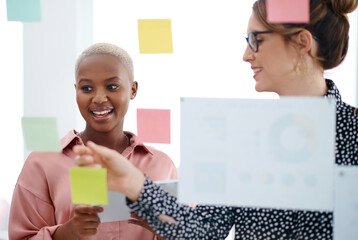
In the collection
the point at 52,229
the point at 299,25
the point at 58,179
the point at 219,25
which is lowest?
the point at 52,229

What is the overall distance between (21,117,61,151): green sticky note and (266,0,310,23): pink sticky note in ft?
1.70

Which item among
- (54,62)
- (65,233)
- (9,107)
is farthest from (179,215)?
(9,107)

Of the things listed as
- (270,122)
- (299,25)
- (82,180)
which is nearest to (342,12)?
(299,25)

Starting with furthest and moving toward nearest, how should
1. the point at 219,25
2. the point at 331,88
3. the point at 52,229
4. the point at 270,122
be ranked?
the point at 219,25
the point at 52,229
the point at 331,88
the point at 270,122

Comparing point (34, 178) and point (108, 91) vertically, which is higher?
point (108, 91)

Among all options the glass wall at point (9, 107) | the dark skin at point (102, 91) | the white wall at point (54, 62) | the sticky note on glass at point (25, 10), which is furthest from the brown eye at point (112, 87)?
the glass wall at point (9, 107)

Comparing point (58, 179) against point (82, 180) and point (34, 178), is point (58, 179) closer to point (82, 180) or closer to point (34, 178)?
point (34, 178)

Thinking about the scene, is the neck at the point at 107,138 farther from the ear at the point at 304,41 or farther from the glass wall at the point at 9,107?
the glass wall at the point at 9,107

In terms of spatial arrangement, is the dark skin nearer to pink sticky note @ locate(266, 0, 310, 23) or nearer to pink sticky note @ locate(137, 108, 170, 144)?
pink sticky note @ locate(137, 108, 170, 144)

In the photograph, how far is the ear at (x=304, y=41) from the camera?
0.79 meters

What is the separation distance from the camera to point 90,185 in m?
0.76

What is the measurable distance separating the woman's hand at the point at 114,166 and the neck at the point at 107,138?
348 millimetres

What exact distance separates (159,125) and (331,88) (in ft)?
1.39

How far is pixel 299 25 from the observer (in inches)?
31.2
